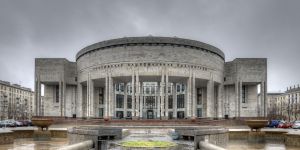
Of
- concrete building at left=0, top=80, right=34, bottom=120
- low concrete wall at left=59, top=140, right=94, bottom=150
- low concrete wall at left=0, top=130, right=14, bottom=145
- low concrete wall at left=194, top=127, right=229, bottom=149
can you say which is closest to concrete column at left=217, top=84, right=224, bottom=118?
low concrete wall at left=194, top=127, right=229, bottom=149

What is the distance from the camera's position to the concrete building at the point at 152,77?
48.4 meters

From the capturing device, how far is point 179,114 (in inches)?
2813

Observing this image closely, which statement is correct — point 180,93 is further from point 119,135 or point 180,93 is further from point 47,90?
point 119,135

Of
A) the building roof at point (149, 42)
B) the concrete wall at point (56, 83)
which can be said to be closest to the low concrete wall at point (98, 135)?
the building roof at point (149, 42)

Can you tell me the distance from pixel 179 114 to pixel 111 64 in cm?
2716

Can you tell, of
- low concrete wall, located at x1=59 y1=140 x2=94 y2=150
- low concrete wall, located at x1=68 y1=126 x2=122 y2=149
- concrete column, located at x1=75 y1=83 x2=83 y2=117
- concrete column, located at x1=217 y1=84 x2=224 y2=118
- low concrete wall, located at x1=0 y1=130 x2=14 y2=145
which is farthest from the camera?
concrete column, located at x1=75 y1=83 x2=83 y2=117

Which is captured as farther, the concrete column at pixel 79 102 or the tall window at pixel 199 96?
the tall window at pixel 199 96

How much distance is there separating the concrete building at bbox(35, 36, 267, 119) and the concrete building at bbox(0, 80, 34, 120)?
50.0m

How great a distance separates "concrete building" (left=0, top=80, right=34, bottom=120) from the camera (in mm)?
102062

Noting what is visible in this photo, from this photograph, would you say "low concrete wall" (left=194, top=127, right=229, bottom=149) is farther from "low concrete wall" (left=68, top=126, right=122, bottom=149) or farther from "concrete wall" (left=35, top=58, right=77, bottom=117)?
"concrete wall" (left=35, top=58, right=77, bottom=117)

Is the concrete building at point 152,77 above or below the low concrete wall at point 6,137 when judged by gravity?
above

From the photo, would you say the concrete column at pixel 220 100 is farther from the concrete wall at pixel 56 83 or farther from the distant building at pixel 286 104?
the distant building at pixel 286 104

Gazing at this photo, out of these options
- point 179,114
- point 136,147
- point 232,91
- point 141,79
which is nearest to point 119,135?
point 136,147

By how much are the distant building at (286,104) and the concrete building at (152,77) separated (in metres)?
51.3
